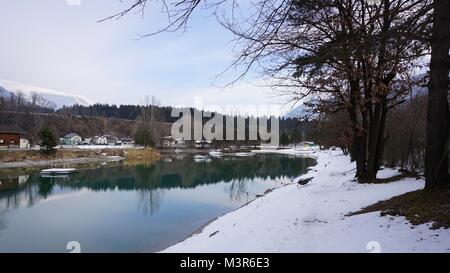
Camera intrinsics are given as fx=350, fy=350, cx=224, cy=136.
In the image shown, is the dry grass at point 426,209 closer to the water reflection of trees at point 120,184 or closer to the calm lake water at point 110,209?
the calm lake water at point 110,209

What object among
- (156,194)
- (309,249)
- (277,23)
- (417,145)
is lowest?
(156,194)

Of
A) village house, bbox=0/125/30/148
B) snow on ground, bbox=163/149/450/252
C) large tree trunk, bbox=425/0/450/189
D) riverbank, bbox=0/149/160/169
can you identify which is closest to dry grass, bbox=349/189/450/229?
snow on ground, bbox=163/149/450/252

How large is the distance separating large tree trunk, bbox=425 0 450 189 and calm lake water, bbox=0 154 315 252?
9.20 m

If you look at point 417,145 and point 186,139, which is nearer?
point 417,145

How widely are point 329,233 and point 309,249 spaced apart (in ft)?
3.22

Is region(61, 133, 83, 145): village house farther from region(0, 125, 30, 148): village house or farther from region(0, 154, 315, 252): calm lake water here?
region(0, 154, 315, 252): calm lake water

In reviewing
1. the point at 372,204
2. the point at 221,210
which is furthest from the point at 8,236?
the point at 372,204

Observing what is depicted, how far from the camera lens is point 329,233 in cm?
651

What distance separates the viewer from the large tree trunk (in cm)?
673

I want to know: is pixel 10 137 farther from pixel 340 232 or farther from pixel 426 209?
pixel 426 209

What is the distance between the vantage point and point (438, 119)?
23.6 feet

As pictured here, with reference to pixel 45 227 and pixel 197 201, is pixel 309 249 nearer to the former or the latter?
pixel 45 227
